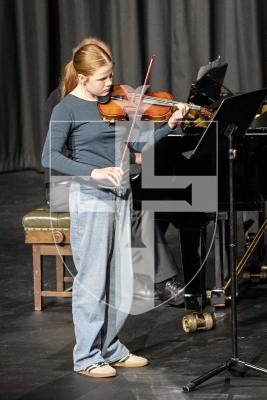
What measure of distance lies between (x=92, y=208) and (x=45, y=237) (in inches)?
44.0

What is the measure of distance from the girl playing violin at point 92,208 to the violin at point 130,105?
41 millimetres

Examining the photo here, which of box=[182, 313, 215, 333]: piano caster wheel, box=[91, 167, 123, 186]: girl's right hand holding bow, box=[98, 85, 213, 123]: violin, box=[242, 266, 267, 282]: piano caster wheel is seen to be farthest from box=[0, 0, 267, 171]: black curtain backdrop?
box=[91, 167, 123, 186]: girl's right hand holding bow

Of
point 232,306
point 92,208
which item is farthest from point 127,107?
point 232,306

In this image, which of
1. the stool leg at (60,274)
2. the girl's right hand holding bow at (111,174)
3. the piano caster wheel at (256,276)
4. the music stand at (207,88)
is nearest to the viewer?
the girl's right hand holding bow at (111,174)

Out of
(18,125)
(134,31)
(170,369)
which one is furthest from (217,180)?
(18,125)

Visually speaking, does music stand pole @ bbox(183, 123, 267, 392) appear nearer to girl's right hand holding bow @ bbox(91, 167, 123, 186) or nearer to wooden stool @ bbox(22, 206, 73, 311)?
girl's right hand holding bow @ bbox(91, 167, 123, 186)

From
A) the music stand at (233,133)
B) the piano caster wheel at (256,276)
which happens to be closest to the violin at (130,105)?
the music stand at (233,133)

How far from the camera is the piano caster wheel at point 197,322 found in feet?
14.2

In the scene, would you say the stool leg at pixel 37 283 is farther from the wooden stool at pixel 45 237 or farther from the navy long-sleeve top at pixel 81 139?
the navy long-sleeve top at pixel 81 139

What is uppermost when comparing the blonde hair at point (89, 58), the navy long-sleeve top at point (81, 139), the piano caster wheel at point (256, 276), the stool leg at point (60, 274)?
the blonde hair at point (89, 58)

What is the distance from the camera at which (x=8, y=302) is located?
16.1 ft

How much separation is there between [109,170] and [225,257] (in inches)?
57.8

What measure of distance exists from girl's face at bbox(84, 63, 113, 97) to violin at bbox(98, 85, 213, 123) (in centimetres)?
6

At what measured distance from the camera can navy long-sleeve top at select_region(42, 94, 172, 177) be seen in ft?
11.8
